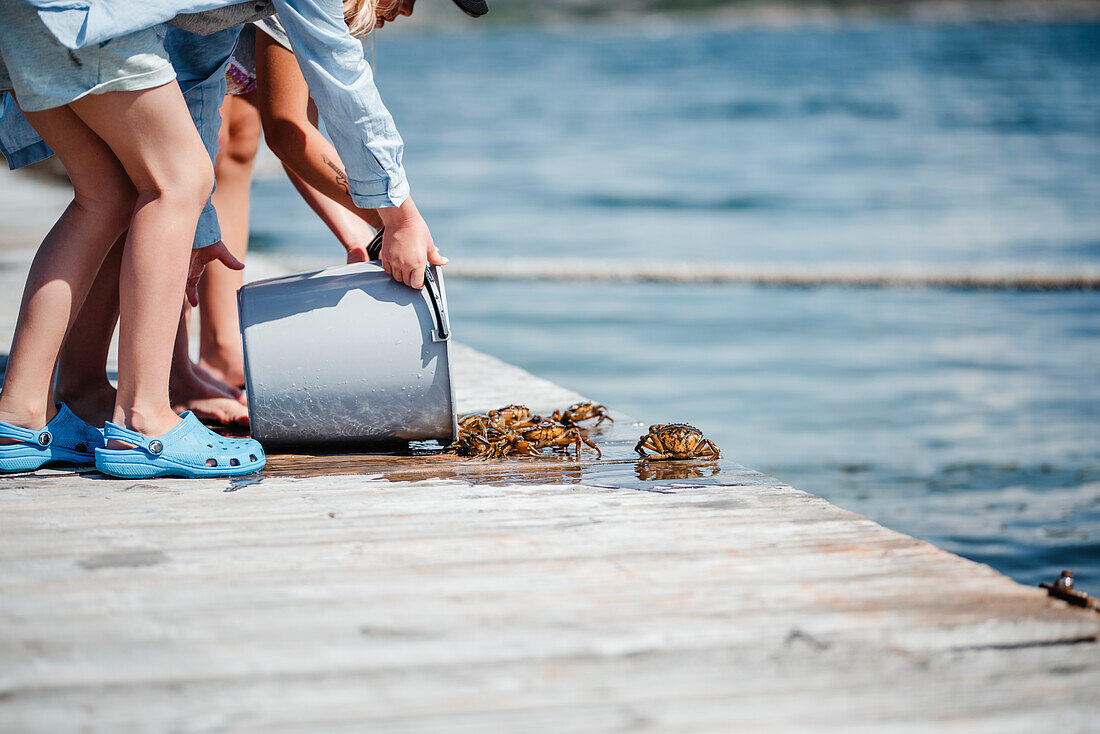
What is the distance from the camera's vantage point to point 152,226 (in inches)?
98.3

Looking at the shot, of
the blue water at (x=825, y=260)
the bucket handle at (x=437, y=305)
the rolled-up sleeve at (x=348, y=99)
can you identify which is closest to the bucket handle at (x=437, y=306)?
the bucket handle at (x=437, y=305)

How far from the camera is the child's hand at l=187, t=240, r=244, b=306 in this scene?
3012mm

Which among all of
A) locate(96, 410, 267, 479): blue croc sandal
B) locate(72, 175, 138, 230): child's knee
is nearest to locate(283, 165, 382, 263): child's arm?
locate(72, 175, 138, 230): child's knee

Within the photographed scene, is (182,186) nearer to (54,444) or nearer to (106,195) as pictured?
(106,195)

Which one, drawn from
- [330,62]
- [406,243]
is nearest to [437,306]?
[406,243]

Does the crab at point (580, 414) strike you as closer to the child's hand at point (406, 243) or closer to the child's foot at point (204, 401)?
the child's hand at point (406, 243)

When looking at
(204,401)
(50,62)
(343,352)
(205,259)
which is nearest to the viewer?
(50,62)

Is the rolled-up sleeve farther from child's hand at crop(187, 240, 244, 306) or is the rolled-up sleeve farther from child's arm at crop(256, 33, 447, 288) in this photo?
child's hand at crop(187, 240, 244, 306)

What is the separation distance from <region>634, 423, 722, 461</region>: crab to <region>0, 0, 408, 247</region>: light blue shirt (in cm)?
78

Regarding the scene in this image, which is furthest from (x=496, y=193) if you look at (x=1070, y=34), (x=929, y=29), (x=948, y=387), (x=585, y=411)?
(x=929, y=29)

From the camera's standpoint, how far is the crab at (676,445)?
9.31ft

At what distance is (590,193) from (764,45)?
156 feet

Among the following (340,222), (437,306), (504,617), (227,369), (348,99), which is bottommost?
(504,617)

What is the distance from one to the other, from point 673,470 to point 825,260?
27.7 ft
